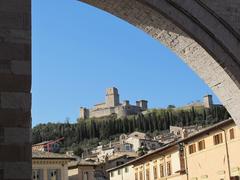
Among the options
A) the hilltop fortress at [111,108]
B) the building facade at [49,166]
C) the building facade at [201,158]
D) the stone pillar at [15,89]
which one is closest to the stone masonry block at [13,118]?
the stone pillar at [15,89]

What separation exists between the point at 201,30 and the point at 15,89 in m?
4.27

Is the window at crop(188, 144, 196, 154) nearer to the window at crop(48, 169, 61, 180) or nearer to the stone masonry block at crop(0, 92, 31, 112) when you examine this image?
the window at crop(48, 169, 61, 180)

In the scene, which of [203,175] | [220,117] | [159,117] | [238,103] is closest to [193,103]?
[159,117]

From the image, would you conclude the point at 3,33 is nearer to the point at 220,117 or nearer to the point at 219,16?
the point at 219,16

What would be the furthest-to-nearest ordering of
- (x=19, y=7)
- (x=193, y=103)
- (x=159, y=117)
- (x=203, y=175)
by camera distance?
1. (x=193, y=103)
2. (x=159, y=117)
3. (x=203, y=175)
4. (x=19, y=7)

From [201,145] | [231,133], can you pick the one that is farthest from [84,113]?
[231,133]

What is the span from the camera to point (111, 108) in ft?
483

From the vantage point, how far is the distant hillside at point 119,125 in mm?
118812

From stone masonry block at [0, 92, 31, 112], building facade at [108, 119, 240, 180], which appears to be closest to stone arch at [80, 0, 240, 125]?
stone masonry block at [0, 92, 31, 112]

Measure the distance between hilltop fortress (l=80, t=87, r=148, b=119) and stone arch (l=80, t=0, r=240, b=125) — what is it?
131935 mm

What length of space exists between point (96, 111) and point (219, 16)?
5538 inches

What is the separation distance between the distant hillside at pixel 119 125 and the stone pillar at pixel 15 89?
11112 centimetres

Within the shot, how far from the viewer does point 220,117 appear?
109125 millimetres

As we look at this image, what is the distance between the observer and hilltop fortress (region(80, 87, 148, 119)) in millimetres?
144450
